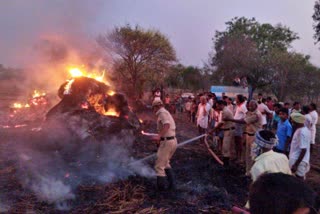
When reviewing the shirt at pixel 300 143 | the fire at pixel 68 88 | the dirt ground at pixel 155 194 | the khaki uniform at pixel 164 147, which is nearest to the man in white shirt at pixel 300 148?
the shirt at pixel 300 143

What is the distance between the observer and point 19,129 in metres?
12.6

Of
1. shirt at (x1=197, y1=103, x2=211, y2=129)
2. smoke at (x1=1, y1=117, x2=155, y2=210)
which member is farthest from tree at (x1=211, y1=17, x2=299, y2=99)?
smoke at (x1=1, y1=117, x2=155, y2=210)

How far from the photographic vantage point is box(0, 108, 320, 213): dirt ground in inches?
212

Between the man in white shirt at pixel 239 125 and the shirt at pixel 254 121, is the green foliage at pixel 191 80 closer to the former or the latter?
the man in white shirt at pixel 239 125

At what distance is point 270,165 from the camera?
3.04m

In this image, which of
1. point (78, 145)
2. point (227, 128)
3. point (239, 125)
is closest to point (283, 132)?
point (227, 128)

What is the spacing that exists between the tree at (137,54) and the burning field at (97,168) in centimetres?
1069

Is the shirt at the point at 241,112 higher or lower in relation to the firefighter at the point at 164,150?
higher

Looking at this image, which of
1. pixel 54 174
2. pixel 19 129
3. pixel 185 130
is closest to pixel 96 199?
pixel 54 174

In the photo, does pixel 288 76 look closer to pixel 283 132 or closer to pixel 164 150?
pixel 283 132

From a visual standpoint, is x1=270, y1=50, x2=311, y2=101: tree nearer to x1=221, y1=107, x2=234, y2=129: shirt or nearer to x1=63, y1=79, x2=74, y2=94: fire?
x1=221, y1=107, x2=234, y2=129: shirt

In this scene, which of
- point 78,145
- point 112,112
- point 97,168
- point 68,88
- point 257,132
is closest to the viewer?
point 257,132

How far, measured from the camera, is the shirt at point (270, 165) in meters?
2.99

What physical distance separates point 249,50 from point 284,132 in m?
23.7
